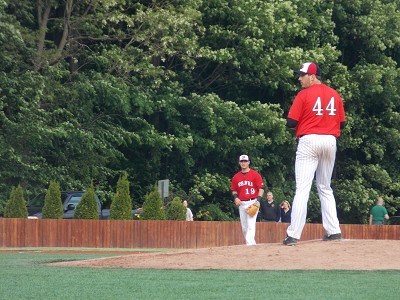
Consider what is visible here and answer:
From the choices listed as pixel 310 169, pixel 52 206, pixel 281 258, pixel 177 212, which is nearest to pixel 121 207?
pixel 177 212

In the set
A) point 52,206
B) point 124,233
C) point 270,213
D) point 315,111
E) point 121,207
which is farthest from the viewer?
point 270,213

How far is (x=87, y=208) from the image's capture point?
3169cm

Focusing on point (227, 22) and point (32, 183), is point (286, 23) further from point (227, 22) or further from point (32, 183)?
point (32, 183)

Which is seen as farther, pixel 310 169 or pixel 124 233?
pixel 124 233

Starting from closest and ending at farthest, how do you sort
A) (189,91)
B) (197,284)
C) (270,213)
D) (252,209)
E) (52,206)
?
(197,284) → (252,209) → (52,206) → (270,213) → (189,91)

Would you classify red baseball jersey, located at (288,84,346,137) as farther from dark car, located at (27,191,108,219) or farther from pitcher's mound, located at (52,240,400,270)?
Answer: dark car, located at (27,191,108,219)

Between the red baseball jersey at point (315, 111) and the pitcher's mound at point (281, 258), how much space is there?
4.92 feet

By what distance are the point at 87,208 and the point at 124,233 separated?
4.17 ft

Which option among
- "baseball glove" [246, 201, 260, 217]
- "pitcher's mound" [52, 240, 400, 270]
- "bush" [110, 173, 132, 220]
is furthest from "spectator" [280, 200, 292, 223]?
"pitcher's mound" [52, 240, 400, 270]

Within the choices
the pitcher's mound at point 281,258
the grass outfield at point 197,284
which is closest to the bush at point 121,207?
the pitcher's mound at point 281,258

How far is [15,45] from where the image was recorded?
36969 mm

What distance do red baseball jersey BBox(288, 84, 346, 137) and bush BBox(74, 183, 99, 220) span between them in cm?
1764

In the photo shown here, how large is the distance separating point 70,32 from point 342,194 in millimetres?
12725

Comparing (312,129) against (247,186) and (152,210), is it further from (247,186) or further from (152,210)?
(152,210)
